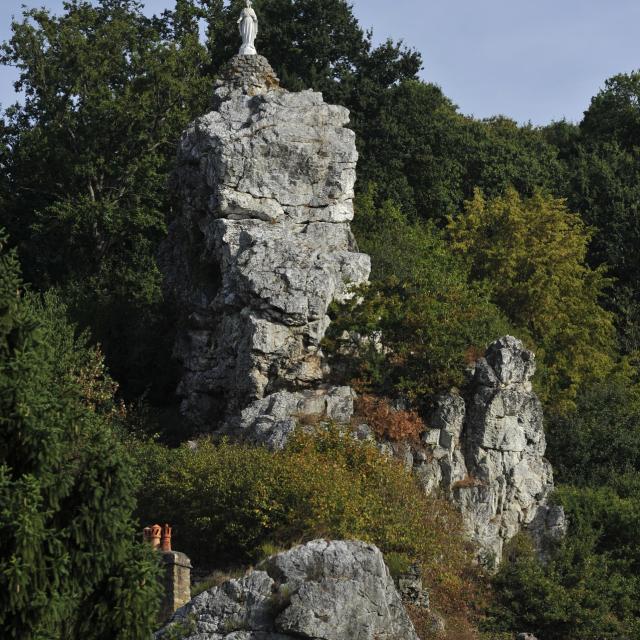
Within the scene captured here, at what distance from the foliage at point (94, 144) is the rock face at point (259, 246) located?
608 cm

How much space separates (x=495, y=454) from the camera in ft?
112

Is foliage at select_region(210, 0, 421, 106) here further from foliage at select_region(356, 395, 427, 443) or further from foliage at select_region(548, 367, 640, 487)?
foliage at select_region(356, 395, 427, 443)

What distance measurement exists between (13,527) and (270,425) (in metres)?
13.4

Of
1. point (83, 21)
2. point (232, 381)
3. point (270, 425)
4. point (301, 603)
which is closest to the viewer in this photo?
point (301, 603)

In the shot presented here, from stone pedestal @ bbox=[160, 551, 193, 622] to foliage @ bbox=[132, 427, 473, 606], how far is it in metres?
2.24

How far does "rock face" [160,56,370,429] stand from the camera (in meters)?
33.7

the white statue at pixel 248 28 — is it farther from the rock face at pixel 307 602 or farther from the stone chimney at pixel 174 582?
the rock face at pixel 307 602

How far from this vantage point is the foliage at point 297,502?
2880 centimetres

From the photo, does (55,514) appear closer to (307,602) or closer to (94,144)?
(307,602)

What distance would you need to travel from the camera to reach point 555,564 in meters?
32.8

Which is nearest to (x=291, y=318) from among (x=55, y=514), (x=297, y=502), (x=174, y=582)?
(x=297, y=502)

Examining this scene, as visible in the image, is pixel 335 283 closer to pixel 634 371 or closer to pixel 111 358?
pixel 111 358

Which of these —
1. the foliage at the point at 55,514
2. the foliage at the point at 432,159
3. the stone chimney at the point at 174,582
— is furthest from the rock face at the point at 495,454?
the foliage at the point at 432,159

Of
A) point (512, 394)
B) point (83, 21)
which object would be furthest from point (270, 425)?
point (83, 21)
